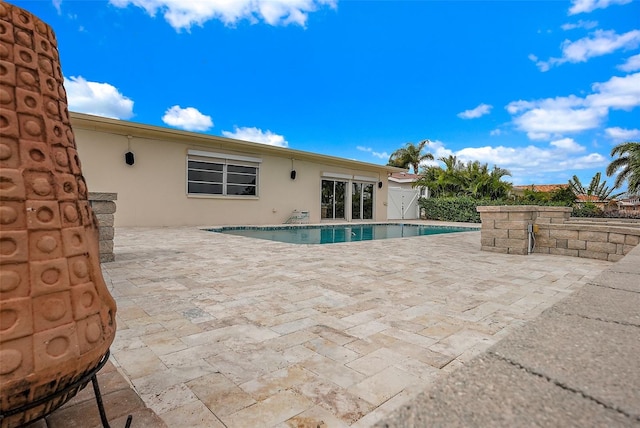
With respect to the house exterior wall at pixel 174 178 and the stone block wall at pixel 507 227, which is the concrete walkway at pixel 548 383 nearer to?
the stone block wall at pixel 507 227

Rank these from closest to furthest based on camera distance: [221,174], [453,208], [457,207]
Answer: [221,174]
[457,207]
[453,208]

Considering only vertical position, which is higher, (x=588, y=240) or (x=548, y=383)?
(x=548, y=383)

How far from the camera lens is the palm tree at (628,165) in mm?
17469

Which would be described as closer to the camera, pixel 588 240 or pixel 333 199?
pixel 588 240

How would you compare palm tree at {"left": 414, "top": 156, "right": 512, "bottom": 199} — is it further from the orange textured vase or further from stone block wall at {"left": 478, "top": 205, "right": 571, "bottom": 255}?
the orange textured vase

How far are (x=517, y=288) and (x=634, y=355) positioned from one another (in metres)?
3.50

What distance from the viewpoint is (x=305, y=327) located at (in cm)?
274

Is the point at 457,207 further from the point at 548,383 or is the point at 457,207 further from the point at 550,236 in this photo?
the point at 548,383

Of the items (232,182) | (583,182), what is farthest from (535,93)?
(232,182)

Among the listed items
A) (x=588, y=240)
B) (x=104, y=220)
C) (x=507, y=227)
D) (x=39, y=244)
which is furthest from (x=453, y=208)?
(x=39, y=244)

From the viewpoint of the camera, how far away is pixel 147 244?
7.24 m

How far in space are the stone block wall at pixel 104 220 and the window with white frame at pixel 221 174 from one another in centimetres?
772

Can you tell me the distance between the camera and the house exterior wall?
10.8 metres

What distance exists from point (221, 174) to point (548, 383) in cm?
1372
